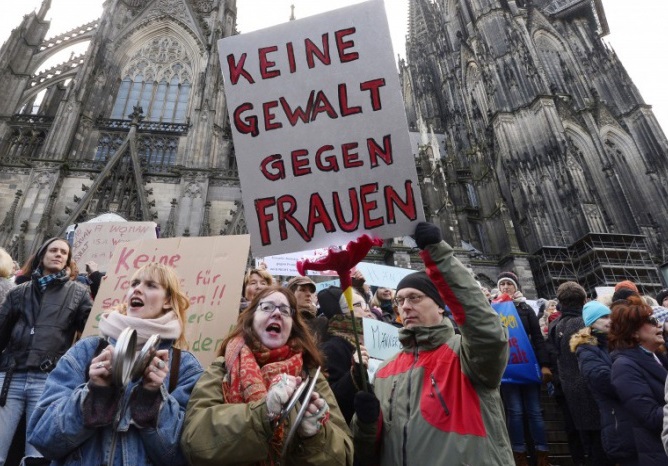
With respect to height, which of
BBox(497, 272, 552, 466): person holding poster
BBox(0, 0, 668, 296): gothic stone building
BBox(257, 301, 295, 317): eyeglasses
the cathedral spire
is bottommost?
BBox(497, 272, 552, 466): person holding poster

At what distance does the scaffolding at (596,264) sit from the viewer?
60.9 feet

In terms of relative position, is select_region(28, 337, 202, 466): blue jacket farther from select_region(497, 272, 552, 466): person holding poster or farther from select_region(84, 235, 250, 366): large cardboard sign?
select_region(497, 272, 552, 466): person holding poster

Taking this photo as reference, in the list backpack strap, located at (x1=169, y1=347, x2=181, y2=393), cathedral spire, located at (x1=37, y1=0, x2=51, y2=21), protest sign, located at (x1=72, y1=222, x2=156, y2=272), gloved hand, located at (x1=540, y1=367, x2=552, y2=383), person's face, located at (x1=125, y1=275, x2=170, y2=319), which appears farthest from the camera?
cathedral spire, located at (x1=37, y1=0, x2=51, y2=21)

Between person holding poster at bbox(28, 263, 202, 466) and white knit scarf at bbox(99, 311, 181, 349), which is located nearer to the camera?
person holding poster at bbox(28, 263, 202, 466)

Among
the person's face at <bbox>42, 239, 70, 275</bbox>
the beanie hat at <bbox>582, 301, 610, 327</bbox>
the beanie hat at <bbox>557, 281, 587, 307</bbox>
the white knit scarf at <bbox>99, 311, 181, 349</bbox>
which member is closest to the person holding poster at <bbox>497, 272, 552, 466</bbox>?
the beanie hat at <bbox>557, 281, 587, 307</bbox>

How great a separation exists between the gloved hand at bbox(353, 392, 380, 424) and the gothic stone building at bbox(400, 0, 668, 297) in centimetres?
1851

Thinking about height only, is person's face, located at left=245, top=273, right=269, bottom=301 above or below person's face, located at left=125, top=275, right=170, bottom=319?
above

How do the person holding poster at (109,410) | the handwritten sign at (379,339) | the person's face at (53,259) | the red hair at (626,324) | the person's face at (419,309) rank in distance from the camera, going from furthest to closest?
the handwritten sign at (379,339)
the person's face at (53,259)
the red hair at (626,324)
the person's face at (419,309)
the person holding poster at (109,410)

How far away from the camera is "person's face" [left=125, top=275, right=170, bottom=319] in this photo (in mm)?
2105

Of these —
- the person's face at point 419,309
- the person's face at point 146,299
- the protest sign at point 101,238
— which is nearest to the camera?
the person's face at point 146,299

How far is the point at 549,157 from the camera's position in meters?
21.0

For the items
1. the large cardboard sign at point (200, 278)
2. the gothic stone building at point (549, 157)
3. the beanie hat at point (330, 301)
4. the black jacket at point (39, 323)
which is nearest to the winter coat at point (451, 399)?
the beanie hat at point (330, 301)

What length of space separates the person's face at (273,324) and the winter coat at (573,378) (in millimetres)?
2930

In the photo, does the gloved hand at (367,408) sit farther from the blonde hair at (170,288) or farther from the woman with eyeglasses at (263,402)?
the blonde hair at (170,288)
